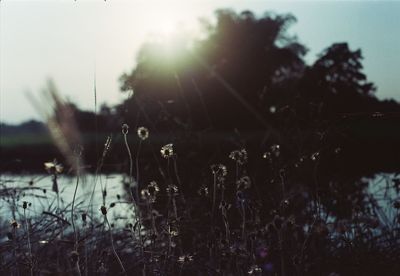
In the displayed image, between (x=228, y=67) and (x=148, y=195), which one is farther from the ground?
(x=228, y=67)

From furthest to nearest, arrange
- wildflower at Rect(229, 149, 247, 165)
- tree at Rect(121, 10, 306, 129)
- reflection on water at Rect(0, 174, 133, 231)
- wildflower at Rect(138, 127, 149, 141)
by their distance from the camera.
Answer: tree at Rect(121, 10, 306, 129)
reflection on water at Rect(0, 174, 133, 231)
wildflower at Rect(229, 149, 247, 165)
wildflower at Rect(138, 127, 149, 141)

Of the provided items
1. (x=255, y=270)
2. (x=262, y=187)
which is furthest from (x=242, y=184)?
(x=262, y=187)

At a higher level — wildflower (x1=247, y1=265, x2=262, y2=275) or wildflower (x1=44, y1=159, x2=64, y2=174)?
wildflower (x1=44, y1=159, x2=64, y2=174)

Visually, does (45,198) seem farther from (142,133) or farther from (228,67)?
(228,67)

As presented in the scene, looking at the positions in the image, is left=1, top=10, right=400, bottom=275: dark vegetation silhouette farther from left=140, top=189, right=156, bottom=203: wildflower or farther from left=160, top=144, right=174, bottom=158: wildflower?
left=160, top=144, right=174, bottom=158: wildflower

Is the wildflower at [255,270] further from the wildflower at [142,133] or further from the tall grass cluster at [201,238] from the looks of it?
the wildflower at [142,133]

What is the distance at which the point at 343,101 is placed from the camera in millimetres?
26422

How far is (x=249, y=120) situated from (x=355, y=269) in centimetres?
2597

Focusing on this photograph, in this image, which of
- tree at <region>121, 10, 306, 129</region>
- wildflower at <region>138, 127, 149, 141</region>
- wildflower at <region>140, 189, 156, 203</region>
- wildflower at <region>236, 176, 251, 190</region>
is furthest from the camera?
tree at <region>121, 10, 306, 129</region>

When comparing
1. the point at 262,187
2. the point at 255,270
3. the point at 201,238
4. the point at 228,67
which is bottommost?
the point at 201,238

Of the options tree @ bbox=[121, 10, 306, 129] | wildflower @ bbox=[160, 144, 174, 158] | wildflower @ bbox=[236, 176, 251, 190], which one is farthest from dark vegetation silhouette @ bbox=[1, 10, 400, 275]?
tree @ bbox=[121, 10, 306, 129]

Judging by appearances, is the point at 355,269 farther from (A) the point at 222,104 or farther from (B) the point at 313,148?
(A) the point at 222,104

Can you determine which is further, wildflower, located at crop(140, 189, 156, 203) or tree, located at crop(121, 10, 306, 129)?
tree, located at crop(121, 10, 306, 129)

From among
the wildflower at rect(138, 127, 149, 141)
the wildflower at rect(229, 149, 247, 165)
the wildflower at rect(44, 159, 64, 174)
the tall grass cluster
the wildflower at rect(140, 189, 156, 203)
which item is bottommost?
the tall grass cluster
